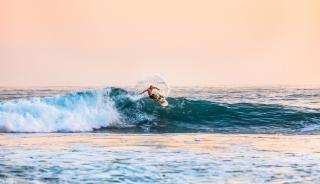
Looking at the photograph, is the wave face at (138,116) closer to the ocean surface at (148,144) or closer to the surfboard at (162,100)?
the ocean surface at (148,144)

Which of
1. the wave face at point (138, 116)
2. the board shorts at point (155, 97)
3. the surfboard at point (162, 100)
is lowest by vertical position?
the wave face at point (138, 116)

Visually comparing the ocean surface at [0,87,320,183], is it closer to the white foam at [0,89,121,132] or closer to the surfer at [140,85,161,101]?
the white foam at [0,89,121,132]

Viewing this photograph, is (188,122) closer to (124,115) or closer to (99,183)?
(124,115)

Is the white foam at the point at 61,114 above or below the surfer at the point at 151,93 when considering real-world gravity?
below

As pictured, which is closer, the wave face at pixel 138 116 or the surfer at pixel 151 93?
the wave face at pixel 138 116

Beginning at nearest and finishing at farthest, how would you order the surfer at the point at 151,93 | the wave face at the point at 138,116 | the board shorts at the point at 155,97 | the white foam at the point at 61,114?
the white foam at the point at 61,114 < the wave face at the point at 138,116 < the surfer at the point at 151,93 < the board shorts at the point at 155,97

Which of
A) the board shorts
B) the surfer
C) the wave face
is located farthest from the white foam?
the board shorts

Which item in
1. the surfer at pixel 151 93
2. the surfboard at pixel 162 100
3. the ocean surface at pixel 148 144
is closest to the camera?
the ocean surface at pixel 148 144

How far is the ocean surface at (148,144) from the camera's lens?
961 centimetres

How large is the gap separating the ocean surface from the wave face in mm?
40

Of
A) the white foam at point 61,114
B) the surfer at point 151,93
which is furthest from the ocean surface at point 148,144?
the surfer at point 151,93

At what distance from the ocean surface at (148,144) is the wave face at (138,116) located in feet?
0.13

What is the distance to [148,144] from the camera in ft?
48.0

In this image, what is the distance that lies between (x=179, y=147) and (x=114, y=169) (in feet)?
→ 12.8
